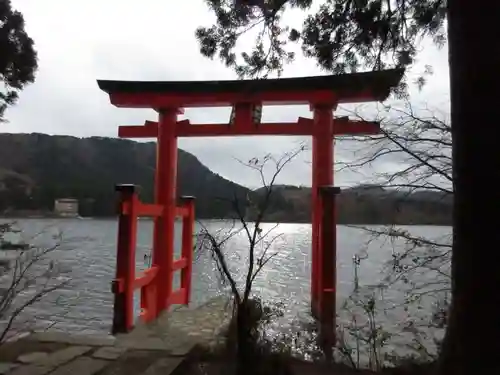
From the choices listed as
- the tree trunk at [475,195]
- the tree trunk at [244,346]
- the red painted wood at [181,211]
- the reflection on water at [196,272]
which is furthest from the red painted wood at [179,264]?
the tree trunk at [475,195]

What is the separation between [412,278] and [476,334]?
157 cm

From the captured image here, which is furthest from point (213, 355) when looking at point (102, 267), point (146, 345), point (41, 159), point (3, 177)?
point (102, 267)

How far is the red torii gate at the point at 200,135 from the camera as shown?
→ 4.57m

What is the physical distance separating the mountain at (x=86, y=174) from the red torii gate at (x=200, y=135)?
0.41 m

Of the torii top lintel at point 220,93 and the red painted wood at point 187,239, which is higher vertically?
the torii top lintel at point 220,93

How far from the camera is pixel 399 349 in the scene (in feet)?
14.5

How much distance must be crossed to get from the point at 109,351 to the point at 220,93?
3.17m

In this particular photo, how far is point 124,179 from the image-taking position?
24.0 ft

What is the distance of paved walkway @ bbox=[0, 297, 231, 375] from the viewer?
3.10 metres

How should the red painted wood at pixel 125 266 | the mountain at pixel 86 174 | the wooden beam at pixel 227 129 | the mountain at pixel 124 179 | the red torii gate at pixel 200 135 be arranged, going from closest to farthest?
the mountain at pixel 124 179 → the mountain at pixel 86 174 → the red painted wood at pixel 125 266 → the red torii gate at pixel 200 135 → the wooden beam at pixel 227 129

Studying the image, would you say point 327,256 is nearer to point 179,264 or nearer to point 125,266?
point 125,266

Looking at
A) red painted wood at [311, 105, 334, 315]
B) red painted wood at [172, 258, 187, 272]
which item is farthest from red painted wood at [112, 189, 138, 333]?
red painted wood at [311, 105, 334, 315]

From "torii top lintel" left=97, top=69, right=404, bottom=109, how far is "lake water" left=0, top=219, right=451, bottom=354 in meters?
1.52

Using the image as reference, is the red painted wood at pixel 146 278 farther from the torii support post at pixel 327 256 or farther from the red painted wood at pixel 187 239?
the torii support post at pixel 327 256
